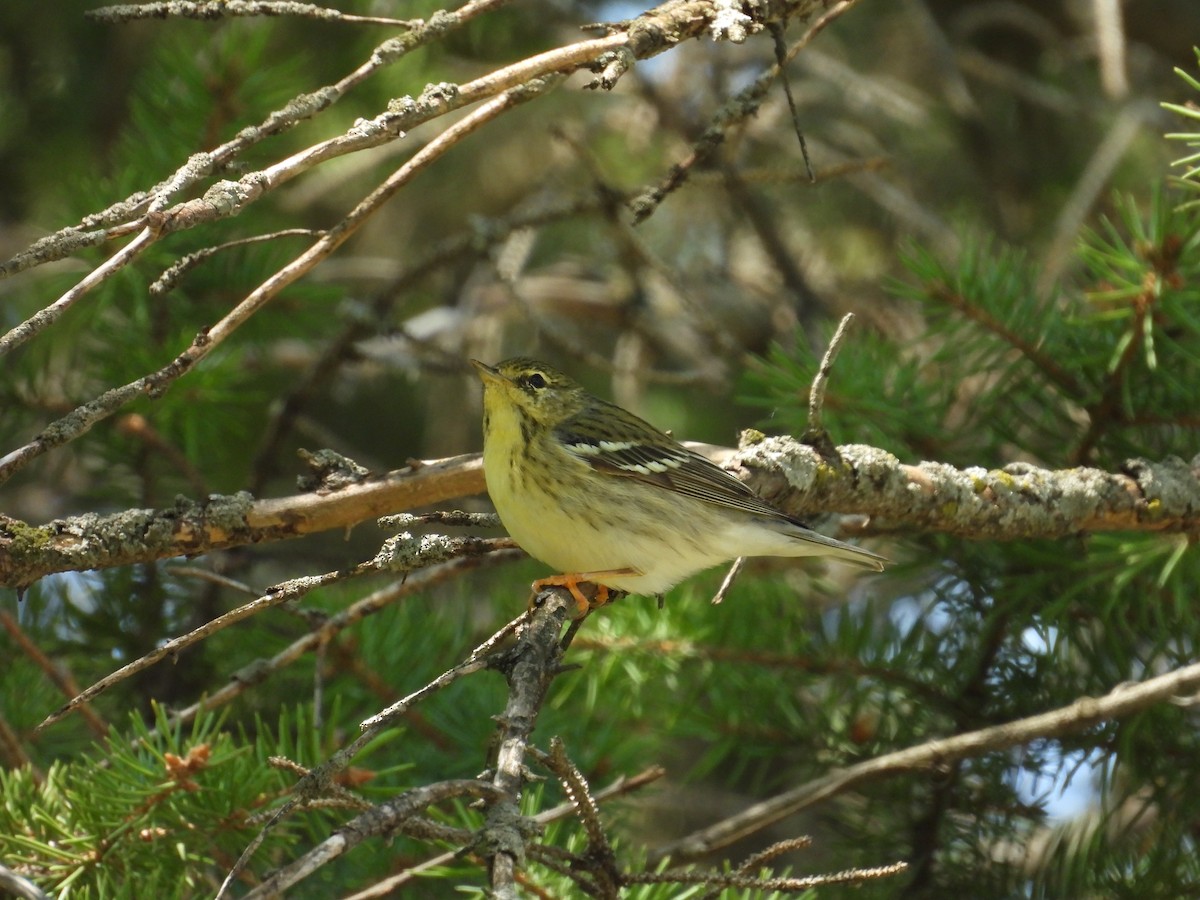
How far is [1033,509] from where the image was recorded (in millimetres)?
2734

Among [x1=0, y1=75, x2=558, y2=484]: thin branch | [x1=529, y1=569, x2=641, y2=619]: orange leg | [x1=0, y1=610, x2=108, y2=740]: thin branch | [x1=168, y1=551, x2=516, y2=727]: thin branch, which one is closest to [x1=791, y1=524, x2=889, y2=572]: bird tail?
[x1=529, y1=569, x2=641, y2=619]: orange leg

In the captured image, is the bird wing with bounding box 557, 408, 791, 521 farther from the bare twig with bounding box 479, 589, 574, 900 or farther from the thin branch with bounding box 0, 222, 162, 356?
the thin branch with bounding box 0, 222, 162, 356

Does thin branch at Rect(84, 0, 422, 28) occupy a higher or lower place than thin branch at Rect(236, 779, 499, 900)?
higher

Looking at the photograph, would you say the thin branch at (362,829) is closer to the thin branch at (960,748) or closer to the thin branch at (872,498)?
the thin branch at (872,498)

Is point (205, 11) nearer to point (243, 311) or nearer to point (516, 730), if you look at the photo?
point (243, 311)

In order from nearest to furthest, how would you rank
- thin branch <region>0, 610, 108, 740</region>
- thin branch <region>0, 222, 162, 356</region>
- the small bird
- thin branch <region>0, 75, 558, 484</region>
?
thin branch <region>0, 222, 162, 356</region>, thin branch <region>0, 75, 558, 484</region>, thin branch <region>0, 610, 108, 740</region>, the small bird

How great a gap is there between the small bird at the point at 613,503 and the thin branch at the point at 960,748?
505mm

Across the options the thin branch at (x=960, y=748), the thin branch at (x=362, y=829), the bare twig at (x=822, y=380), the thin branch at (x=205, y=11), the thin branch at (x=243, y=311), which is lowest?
the thin branch at (x=960, y=748)

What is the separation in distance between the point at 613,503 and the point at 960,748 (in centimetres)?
108

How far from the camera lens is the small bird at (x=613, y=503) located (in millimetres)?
3018

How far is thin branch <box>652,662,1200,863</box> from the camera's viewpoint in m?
2.65

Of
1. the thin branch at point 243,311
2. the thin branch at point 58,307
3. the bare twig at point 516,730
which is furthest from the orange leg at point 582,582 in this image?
the thin branch at point 58,307

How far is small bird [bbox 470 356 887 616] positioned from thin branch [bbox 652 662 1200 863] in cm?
50

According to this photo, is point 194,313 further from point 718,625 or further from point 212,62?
point 718,625
